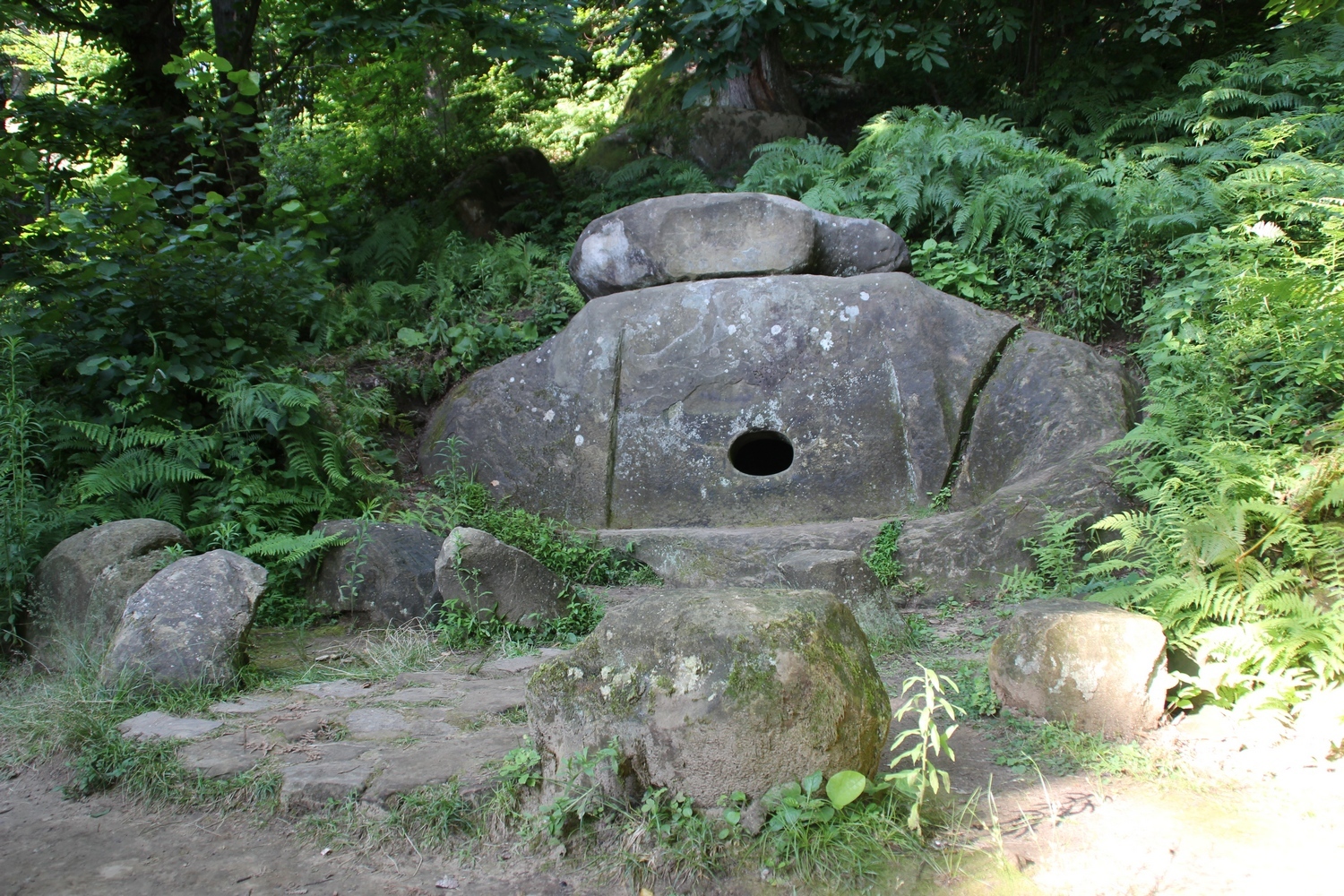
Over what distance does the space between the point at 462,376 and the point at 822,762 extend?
5.93 meters

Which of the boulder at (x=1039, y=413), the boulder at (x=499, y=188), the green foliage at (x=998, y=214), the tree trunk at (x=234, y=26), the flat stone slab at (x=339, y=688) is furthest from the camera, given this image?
the boulder at (x=499, y=188)

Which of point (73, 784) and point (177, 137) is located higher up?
point (177, 137)

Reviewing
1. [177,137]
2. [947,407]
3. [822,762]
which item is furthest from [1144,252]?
[177,137]

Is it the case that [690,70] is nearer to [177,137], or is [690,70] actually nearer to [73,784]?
[177,137]

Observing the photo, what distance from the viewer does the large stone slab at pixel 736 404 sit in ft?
20.8

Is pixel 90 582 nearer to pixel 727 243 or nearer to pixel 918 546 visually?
pixel 918 546

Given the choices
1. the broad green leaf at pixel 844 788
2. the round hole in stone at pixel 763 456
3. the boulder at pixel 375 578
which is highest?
the round hole in stone at pixel 763 456

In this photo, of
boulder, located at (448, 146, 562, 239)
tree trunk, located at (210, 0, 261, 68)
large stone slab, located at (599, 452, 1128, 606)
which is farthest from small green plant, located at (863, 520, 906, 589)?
tree trunk, located at (210, 0, 261, 68)

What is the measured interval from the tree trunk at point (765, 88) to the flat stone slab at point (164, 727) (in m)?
9.43

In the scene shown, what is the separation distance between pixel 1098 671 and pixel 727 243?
4.62 meters

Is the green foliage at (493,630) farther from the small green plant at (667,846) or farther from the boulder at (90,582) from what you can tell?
the small green plant at (667,846)

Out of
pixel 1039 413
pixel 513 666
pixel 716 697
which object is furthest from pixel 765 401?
pixel 716 697

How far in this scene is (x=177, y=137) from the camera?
7898 millimetres

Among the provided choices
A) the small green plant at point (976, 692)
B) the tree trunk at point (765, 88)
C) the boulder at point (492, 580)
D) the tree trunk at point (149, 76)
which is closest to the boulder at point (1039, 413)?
the small green plant at point (976, 692)
